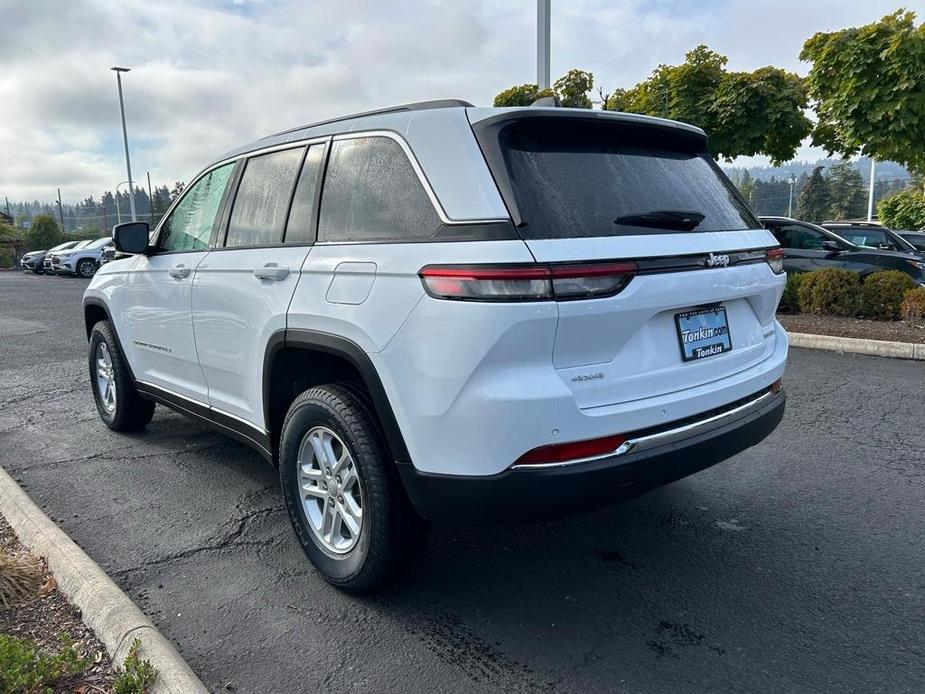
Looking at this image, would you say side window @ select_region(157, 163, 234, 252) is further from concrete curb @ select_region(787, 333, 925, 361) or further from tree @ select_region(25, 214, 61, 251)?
tree @ select_region(25, 214, 61, 251)

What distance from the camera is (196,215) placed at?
4242 mm

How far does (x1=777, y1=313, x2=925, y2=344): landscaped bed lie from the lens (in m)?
8.23

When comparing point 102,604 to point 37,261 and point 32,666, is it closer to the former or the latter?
point 32,666

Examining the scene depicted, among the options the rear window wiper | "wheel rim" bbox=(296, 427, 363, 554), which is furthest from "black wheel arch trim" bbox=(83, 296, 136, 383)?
the rear window wiper

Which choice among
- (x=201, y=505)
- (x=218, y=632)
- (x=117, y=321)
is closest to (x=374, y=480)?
(x=218, y=632)

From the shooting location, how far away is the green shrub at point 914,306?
351 inches

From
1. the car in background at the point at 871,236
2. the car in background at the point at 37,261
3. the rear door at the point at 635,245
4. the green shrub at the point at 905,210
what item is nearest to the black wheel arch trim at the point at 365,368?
the rear door at the point at 635,245

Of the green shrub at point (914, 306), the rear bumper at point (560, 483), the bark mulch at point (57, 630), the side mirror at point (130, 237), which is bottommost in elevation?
the bark mulch at point (57, 630)

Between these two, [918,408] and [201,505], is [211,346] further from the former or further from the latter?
[918,408]

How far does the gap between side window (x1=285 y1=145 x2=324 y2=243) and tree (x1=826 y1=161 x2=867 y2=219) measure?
250 ft

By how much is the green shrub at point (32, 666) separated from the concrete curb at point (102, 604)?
14 cm

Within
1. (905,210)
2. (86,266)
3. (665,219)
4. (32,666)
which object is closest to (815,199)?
(905,210)

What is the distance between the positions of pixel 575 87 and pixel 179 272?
501 inches

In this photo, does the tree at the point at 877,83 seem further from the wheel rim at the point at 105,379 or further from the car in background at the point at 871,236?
the wheel rim at the point at 105,379
